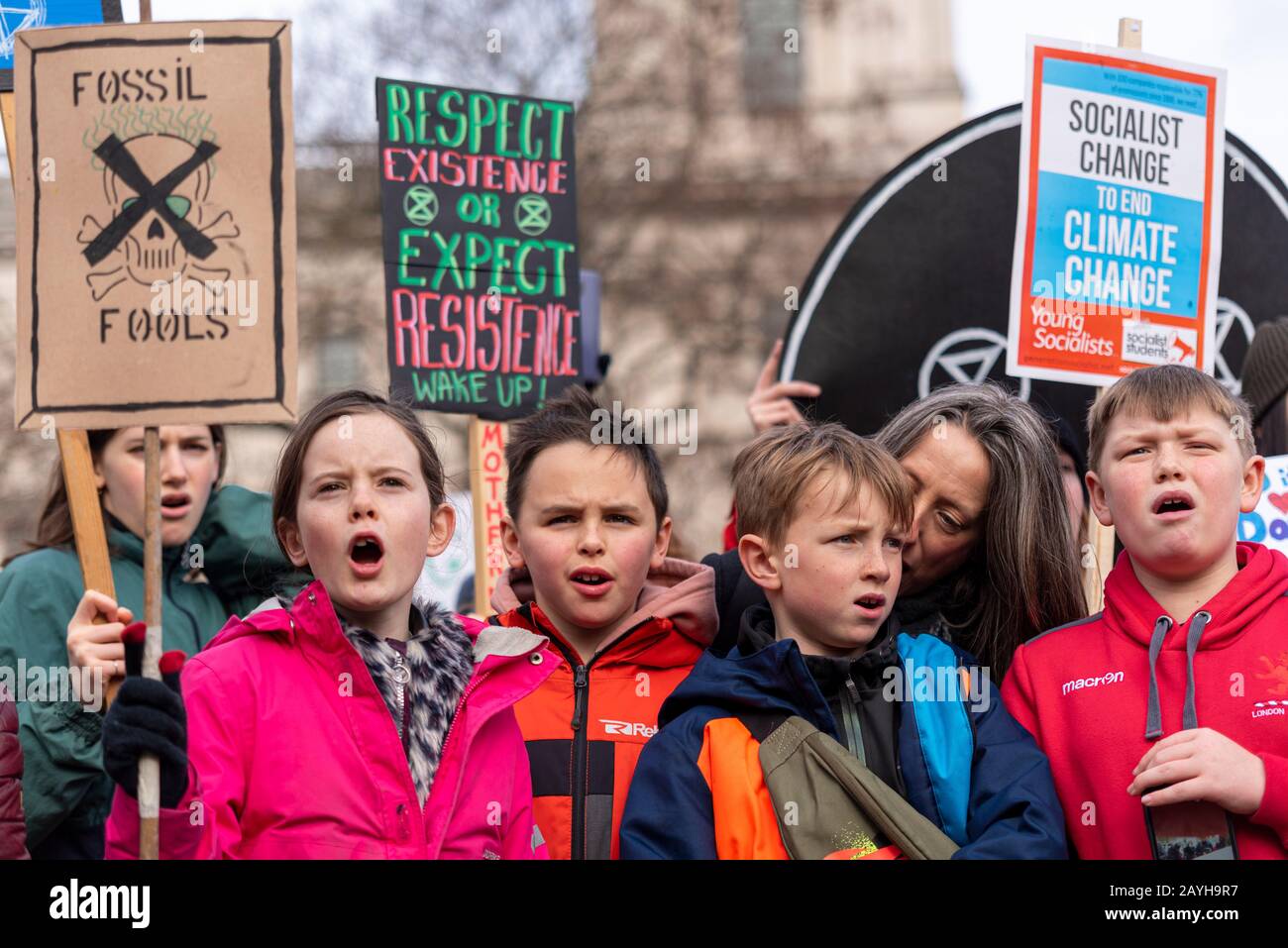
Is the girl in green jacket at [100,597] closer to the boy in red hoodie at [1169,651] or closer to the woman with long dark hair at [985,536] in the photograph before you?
the woman with long dark hair at [985,536]

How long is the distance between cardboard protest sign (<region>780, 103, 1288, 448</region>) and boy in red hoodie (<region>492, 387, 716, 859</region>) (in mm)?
1301

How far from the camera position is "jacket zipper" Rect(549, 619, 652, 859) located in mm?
3305

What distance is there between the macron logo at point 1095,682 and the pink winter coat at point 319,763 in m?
0.99

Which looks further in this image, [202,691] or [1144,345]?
[1144,345]

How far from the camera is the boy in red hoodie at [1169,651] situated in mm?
2922

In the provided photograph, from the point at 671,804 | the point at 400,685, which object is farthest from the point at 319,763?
the point at 671,804

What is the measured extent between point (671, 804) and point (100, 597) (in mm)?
1107

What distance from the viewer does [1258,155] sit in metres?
4.98

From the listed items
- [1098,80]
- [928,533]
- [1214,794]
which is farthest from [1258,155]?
[1214,794]

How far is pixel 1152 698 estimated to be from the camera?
10.0 ft

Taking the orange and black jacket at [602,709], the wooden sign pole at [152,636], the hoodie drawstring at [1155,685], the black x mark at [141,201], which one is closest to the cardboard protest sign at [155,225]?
the black x mark at [141,201]

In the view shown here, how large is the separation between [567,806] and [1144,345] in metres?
2.18

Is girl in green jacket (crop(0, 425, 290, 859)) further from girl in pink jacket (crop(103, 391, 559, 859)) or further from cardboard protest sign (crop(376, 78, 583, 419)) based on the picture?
cardboard protest sign (crop(376, 78, 583, 419))

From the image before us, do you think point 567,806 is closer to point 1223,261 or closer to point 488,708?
point 488,708
